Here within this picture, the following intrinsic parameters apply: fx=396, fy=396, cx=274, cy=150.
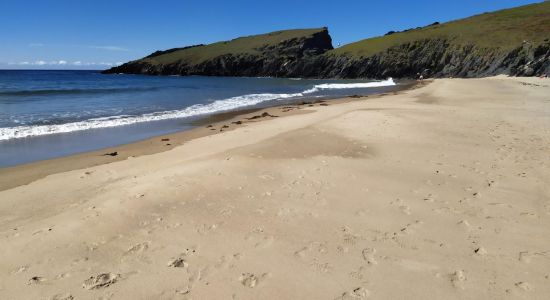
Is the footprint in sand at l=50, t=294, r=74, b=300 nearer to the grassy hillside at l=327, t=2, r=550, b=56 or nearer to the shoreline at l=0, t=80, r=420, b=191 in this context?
the shoreline at l=0, t=80, r=420, b=191

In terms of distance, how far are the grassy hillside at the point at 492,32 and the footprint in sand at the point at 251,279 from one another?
71822 millimetres

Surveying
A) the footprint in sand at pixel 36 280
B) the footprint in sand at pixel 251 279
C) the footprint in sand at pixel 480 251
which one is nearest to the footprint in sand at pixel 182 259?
the footprint in sand at pixel 251 279

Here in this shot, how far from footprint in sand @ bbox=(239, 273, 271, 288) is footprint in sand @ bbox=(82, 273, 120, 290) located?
1.39 metres

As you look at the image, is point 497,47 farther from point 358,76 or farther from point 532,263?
point 532,263

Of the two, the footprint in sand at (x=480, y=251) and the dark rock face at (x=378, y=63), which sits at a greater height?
the dark rock face at (x=378, y=63)

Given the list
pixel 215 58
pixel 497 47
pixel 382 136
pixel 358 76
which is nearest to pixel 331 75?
pixel 358 76

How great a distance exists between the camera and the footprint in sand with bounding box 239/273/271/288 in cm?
425

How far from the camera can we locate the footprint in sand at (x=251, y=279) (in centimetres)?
425

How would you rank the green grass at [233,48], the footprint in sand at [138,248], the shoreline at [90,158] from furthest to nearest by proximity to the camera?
the green grass at [233,48]
the shoreline at [90,158]
the footprint in sand at [138,248]

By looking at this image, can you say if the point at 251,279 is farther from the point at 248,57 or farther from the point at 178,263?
the point at 248,57

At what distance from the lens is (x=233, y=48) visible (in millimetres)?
135125

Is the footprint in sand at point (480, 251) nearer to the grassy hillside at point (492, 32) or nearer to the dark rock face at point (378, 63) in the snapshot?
the dark rock face at point (378, 63)

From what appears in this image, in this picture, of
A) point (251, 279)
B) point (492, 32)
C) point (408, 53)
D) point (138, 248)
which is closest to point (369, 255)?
point (251, 279)

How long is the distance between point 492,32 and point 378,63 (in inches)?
855
